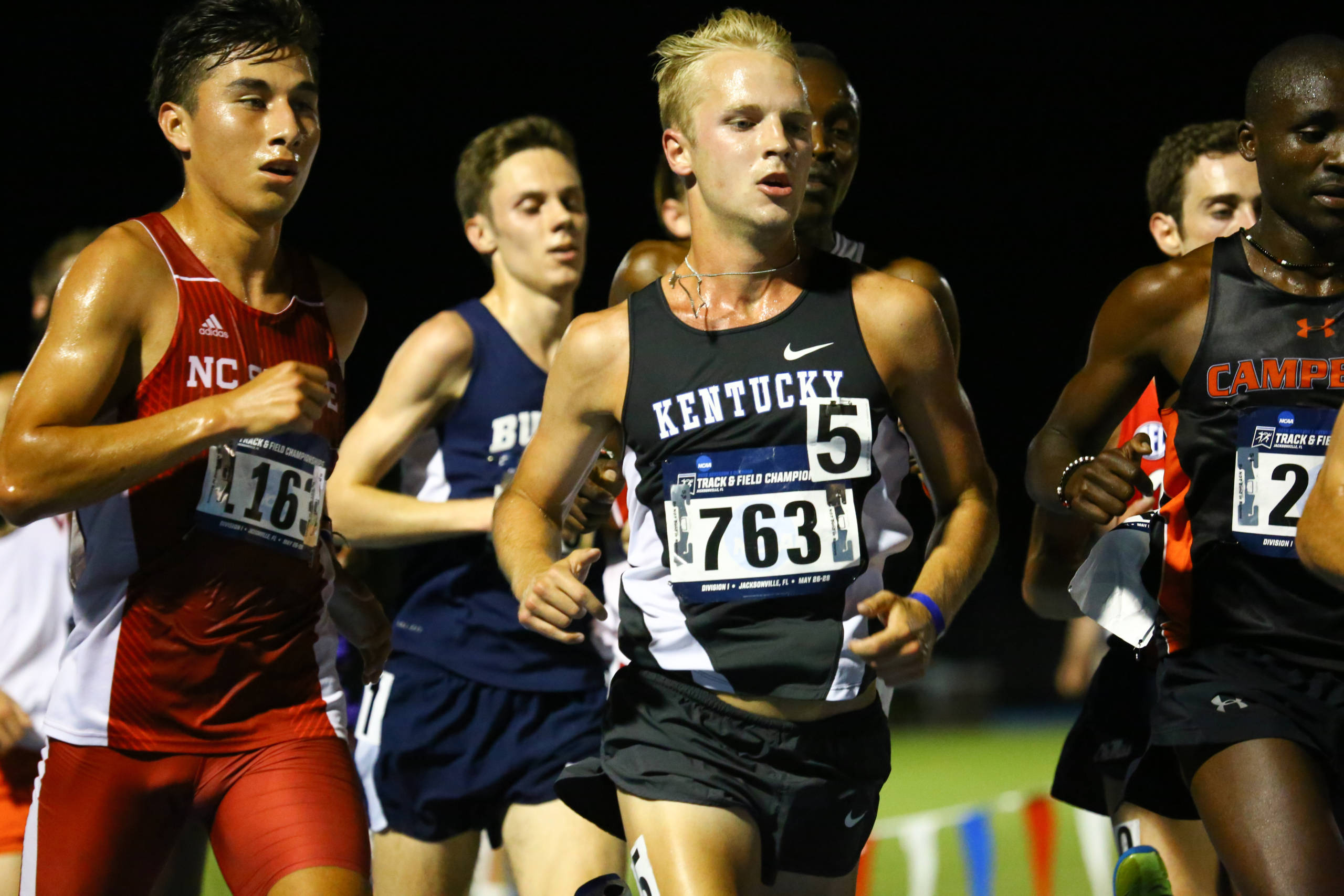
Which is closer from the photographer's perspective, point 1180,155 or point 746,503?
point 746,503

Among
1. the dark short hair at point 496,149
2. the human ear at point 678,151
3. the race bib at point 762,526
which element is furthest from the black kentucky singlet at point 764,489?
the dark short hair at point 496,149

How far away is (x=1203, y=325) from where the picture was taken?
9.86 feet

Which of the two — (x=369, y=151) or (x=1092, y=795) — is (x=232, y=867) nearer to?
(x=1092, y=795)

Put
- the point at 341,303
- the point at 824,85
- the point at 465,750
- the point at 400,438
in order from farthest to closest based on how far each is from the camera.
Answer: the point at 400,438 → the point at 465,750 → the point at 824,85 → the point at 341,303

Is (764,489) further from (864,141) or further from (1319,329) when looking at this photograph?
(864,141)

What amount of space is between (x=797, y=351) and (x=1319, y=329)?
1076 mm

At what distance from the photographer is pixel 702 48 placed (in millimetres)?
3037

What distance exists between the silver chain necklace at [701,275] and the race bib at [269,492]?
0.82 m

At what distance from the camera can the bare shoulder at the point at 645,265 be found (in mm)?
3785

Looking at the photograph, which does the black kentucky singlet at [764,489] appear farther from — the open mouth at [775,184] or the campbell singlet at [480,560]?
the campbell singlet at [480,560]

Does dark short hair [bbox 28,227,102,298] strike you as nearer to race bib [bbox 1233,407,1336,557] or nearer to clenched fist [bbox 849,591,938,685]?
clenched fist [bbox 849,591,938,685]

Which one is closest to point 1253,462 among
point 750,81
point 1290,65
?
point 1290,65

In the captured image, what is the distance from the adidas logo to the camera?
114 inches

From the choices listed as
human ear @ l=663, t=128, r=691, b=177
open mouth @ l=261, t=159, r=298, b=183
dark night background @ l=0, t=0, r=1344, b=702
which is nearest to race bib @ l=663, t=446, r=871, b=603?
human ear @ l=663, t=128, r=691, b=177
